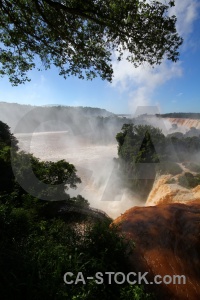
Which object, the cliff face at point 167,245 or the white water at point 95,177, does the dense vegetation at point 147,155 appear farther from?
the cliff face at point 167,245

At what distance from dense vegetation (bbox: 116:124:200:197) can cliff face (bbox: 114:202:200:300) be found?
18.5m

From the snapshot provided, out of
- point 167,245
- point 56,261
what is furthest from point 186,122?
point 56,261

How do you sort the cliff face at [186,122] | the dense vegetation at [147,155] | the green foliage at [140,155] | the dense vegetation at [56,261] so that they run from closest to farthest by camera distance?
the dense vegetation at [56,261]
the dense vegetation at [147,155]
the green foliage at [140,155]
the cliff face at [186,122]

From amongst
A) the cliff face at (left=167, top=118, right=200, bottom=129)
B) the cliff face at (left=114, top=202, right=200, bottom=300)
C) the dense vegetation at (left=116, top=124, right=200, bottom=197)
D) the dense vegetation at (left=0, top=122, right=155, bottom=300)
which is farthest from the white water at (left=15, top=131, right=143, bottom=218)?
the cliff face at (left=167, top=118, right=200, bottom=129)

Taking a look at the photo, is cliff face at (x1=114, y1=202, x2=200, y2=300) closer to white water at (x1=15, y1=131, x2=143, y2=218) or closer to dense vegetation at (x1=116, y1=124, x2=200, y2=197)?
dense vegetation at (x1=116, y1=124, x2=200, y2=197)

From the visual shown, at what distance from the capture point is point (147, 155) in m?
34.0

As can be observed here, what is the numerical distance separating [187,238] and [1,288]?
7071mm

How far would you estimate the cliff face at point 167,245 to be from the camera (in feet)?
20.2

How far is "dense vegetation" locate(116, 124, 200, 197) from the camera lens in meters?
32.3

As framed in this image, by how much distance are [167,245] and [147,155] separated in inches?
1060

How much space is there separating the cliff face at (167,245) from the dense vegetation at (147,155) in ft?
60.8

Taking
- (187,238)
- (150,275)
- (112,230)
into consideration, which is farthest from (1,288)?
(187,238)

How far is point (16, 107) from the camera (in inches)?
5022

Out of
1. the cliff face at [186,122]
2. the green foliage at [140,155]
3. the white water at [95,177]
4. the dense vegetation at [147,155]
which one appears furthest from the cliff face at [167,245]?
the cliff face at [186,122]
